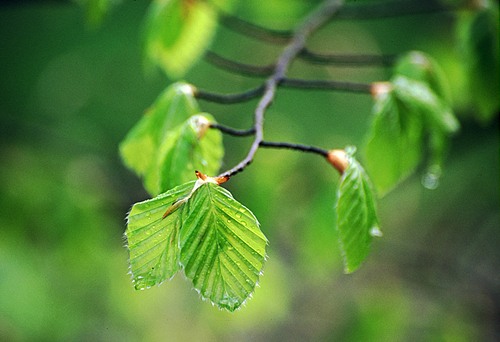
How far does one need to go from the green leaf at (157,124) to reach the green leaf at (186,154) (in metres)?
0.13

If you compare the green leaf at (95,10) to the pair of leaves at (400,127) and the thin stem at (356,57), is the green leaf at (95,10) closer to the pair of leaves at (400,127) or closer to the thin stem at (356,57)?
the thin stem at (356,57)

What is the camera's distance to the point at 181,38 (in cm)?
154

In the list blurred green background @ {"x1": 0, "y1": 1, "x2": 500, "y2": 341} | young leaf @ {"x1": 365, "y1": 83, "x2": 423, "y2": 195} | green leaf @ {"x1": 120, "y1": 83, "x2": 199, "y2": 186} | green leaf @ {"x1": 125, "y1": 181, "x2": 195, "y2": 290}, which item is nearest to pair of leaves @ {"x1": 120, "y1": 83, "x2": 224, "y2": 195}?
green leaf @ {"x1": 120, "y1": 83, "x2": 199, "y2": 186}

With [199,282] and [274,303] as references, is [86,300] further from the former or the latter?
[199,282]

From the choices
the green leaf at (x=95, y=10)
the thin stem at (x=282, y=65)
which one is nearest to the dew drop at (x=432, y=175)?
the thin stem at (x=282, y=65)

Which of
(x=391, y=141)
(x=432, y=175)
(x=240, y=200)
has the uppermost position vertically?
(x=240, y=200)

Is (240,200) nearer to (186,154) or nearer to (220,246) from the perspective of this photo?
(186,154)

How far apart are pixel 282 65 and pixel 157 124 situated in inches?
12.4

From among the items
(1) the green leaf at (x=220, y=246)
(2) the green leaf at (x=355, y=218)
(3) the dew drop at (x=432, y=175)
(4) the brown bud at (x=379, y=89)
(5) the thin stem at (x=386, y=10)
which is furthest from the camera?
(5) the thin stem at (x=386, y=10)

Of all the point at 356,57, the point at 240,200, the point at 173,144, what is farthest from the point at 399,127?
the point at 240,200

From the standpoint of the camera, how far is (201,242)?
0.64 metres

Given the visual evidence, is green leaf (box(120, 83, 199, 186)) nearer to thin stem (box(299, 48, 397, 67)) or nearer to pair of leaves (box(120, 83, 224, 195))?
pair of leaves (box(120, 83, 224, 195))

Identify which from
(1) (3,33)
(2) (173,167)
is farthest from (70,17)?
(2) (173,167)

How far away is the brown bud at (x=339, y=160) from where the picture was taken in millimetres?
823
